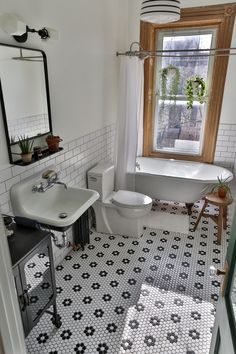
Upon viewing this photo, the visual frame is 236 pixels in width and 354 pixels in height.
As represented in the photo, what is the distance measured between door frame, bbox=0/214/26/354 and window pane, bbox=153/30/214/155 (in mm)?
3589

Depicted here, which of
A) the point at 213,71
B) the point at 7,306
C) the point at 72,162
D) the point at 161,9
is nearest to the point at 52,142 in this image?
the point at 72,162

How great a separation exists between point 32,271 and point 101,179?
147cm

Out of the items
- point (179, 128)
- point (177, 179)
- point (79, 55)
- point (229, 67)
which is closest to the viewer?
point (79, 55)

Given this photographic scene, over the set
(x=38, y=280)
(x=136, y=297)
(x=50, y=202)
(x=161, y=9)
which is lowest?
(x=136, y=297)

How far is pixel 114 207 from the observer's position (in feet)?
9.87

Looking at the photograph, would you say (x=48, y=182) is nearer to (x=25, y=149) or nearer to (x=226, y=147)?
(x=25, y=149)

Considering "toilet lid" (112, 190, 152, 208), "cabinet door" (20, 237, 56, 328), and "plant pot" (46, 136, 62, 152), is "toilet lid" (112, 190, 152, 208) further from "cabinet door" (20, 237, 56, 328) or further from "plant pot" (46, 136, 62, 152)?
"cabinet door" (20, 237, 56, 328)

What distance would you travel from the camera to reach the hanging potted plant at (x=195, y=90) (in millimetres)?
3740

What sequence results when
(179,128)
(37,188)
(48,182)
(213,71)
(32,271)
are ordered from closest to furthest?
(32,271), (37,188), (48,182), (213,71), (179,128)

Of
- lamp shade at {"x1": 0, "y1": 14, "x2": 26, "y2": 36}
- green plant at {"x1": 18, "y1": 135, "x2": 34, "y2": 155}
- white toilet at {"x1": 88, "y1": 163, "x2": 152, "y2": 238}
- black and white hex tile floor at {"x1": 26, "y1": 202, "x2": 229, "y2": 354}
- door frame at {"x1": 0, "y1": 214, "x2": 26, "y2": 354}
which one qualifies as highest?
lamp shade at {"x1": 0, "y1": 14, "x2": 26, "y2": 36}

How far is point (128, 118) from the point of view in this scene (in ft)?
11.2

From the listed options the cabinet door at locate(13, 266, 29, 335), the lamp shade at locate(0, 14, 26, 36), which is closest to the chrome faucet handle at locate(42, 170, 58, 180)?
the cabinet door at locate(13, 266, 29, 335)

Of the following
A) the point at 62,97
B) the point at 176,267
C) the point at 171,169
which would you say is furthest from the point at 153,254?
the point at 62,97

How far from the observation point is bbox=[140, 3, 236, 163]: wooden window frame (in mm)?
3348
